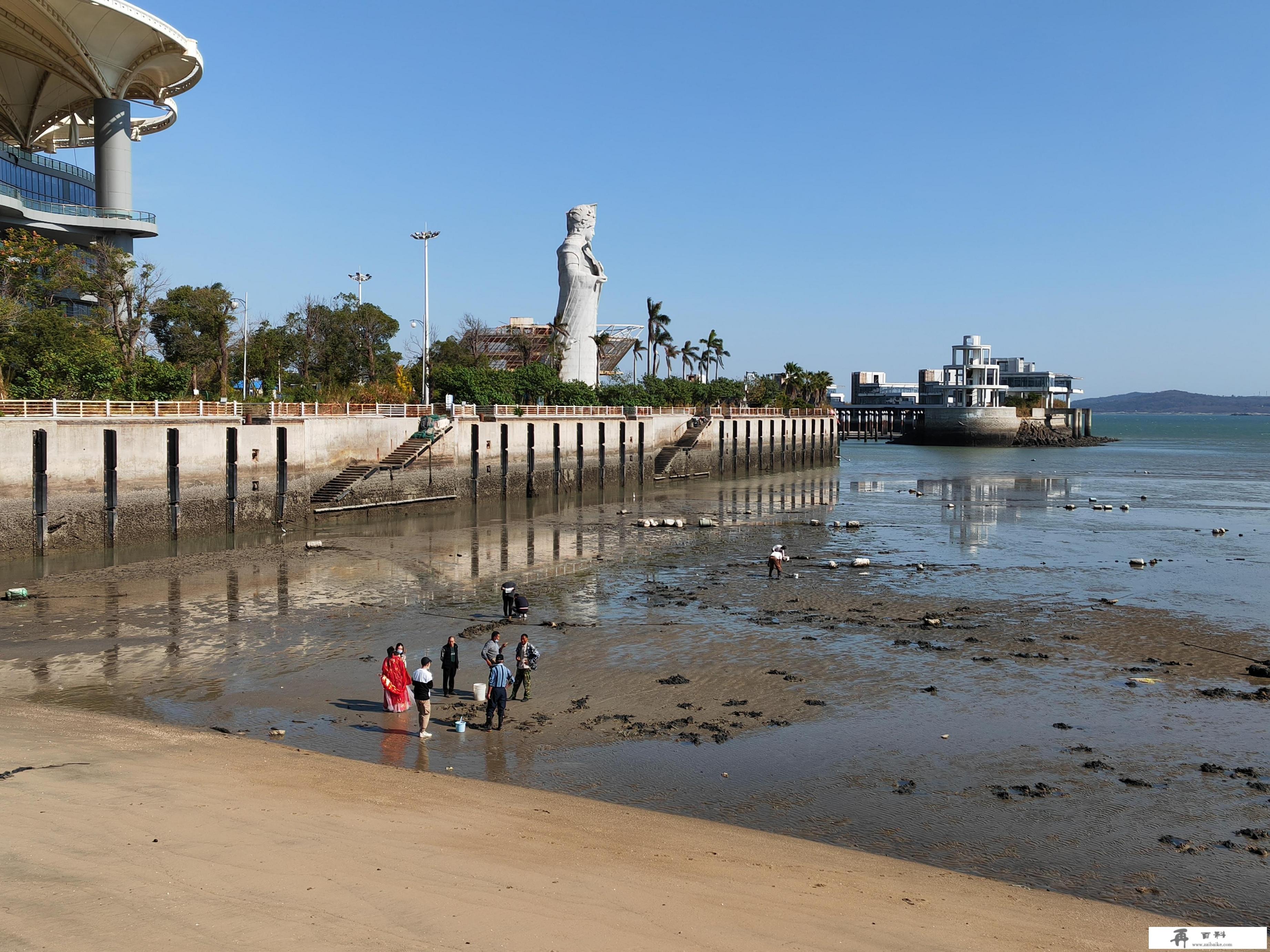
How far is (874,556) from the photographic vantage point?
41.1 m

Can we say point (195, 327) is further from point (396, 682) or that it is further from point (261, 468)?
point (396, 682)

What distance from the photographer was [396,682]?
18.6m

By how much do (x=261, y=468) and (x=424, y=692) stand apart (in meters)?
32.6

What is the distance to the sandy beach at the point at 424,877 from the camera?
9.02m

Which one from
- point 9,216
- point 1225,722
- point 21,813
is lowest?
point 1225,722

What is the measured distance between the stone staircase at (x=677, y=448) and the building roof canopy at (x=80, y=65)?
165 ft

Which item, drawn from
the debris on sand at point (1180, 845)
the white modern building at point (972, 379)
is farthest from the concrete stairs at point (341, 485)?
the white modern building at point (972, 379)

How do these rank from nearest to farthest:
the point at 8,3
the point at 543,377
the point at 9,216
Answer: the point at 8,3 → the point at 9,216 → the point at 543,377

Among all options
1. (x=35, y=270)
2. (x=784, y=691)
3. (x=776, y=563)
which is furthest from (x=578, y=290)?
(x=784, y=691)

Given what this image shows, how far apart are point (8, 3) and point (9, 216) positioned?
14.7m

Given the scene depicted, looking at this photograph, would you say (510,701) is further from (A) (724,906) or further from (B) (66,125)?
(B) (66,125)

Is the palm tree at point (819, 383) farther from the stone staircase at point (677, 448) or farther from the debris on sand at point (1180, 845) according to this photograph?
the debris on sand at point (1180, 845)

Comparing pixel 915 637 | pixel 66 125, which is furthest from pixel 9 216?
pixel 915 637

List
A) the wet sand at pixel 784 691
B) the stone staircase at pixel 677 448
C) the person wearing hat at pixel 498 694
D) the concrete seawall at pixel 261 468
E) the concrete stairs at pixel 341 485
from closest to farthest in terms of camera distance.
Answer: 1. the wet sand at pixel 784 691
2. the person wearing hat at pixel 498 694
3. the concrete seawall at pixel 261 468
4. the concrete stairs at pixel 341 485
5. the stone staircase at pixel 677 448
